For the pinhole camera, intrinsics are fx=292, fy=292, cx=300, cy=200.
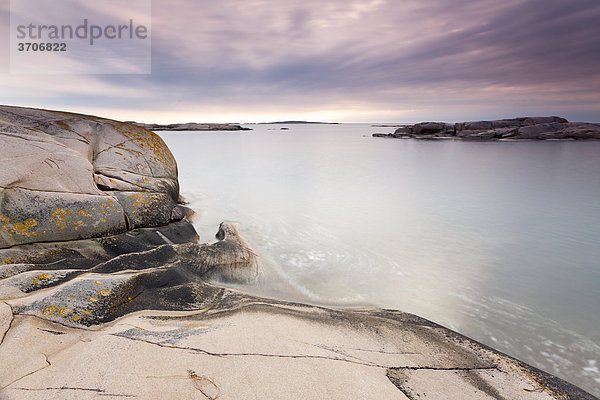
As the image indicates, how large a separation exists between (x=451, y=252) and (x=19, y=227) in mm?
8042

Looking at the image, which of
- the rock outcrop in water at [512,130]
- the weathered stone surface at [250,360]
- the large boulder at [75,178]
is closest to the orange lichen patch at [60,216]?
the large boulder at [75,178]

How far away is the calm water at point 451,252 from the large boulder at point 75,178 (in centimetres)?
194

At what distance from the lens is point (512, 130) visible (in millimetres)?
52125

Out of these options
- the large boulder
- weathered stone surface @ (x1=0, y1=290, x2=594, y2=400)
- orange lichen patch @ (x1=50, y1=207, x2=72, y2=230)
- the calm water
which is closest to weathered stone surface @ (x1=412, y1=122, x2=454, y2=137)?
the calm water

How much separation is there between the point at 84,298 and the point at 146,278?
31.6 inches

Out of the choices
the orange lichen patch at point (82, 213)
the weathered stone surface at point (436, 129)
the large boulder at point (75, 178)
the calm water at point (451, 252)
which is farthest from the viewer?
Answer: the weathered stone surface at point (436, 129)

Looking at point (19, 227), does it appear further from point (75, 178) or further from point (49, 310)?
point (49, 310)

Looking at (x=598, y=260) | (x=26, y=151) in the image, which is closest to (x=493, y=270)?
(x=598, y=260)

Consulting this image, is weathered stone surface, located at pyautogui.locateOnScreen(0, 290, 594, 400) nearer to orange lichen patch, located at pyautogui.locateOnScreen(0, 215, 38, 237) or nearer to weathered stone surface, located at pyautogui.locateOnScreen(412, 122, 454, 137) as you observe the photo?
orange lichen patch, located at pyautogui.locateOnScreen(0, 215, 38, 237)

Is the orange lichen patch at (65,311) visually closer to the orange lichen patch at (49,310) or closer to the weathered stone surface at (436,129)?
the orange lichen patch at (49,310)

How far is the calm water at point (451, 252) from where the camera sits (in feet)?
13.7

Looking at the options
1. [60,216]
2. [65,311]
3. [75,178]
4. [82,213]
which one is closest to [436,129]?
[75,178]

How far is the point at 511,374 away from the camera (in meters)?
2.77

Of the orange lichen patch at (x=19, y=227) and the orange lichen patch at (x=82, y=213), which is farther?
the orange lichen patch at (x=82, y=213)
